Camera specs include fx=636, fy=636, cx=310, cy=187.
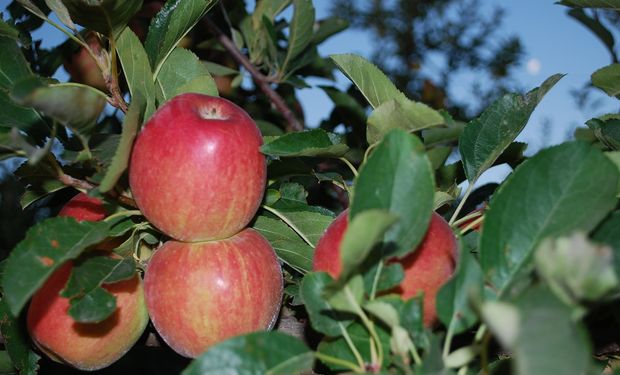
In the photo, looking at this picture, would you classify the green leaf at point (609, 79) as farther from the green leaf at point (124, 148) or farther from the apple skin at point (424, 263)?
the green leaf at point (124, 148)

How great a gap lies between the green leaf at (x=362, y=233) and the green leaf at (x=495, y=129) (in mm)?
346

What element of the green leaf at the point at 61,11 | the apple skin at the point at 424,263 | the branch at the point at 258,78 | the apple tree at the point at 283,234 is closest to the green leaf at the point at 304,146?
the apple tree at the point at 283,234

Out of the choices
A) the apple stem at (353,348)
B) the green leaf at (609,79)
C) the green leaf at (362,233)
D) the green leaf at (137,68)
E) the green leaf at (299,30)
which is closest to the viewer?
the green leaf at (362,233)

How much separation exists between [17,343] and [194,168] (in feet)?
1.36

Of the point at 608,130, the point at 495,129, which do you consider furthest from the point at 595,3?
the point at 495,129

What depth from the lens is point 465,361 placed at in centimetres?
56

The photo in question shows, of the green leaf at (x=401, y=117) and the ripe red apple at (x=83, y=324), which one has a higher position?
the green leaf at (x=401, y=117)

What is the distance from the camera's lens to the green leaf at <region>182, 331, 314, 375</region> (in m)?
0.54

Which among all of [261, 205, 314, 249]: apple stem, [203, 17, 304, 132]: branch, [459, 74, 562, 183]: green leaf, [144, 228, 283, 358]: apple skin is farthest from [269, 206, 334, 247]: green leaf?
[203, 17, 304, 132]: branch

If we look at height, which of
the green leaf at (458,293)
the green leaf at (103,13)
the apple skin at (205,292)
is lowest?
the apple skin at (205,292)

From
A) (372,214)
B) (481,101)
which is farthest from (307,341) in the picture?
(481,101)

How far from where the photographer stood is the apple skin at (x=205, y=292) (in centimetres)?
77

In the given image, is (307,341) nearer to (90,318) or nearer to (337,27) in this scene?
(90,318)

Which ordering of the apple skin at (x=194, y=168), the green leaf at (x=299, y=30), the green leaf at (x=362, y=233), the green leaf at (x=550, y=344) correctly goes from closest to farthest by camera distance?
the green leaf at (x=550, y=344)
the green leaf at (x=362, y=233)
the apple skin at (x=194, y=168)
the green leaf at (x=299, y=30)
